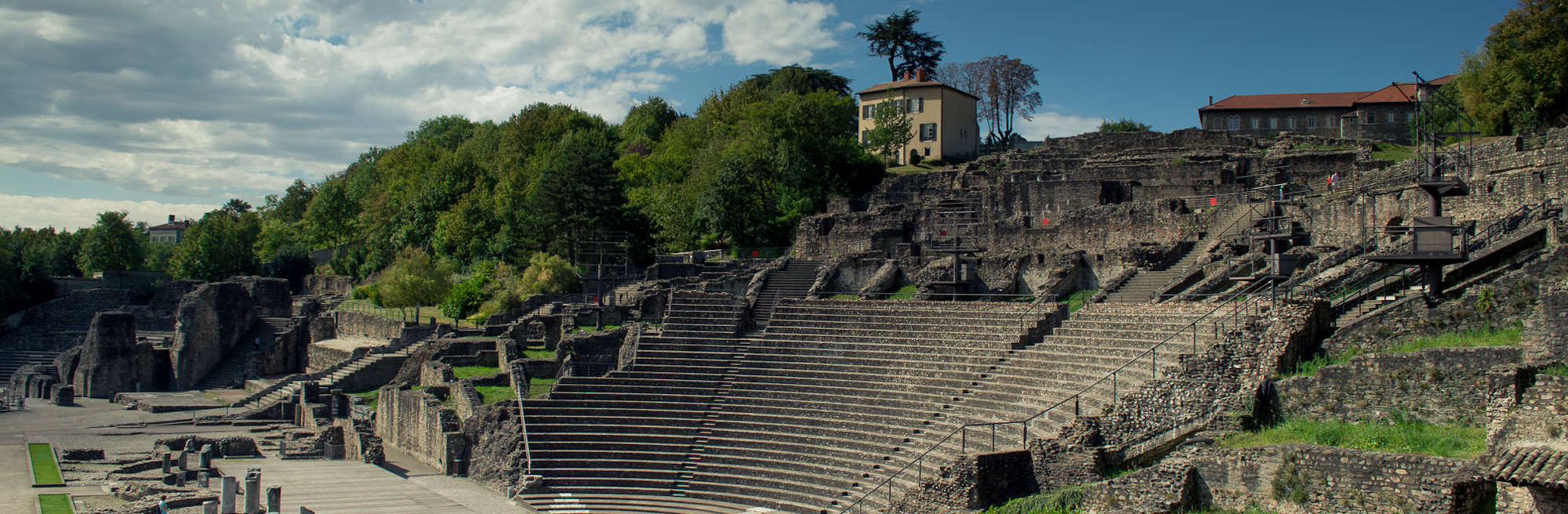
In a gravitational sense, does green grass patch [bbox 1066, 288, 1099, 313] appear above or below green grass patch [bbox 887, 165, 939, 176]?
below

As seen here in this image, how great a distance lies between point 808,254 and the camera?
40.6 meters

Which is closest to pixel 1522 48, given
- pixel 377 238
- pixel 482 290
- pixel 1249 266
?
pixel 1249 266

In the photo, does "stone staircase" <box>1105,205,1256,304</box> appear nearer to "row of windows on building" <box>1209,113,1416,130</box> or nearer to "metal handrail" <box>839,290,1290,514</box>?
"metal handrail" <box>839,290,1290,514</box>

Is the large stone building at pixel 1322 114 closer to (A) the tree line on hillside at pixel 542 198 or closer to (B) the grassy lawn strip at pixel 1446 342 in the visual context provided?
(A) the tree line on hillside at pixel 542 198

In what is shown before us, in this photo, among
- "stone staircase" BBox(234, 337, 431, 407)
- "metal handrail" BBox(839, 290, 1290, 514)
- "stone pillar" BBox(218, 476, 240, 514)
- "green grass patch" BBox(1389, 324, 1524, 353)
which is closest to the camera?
"green grass patch" BBox(1389, 324, 1524, 353)

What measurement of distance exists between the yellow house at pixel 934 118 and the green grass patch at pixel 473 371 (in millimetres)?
28547

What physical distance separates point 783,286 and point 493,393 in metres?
10.2

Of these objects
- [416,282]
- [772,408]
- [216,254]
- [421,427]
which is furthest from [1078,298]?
[216,254]

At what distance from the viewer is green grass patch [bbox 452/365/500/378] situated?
31.8 m

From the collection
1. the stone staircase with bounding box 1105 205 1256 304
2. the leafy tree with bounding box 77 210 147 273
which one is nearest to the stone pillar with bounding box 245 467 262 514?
the stone staircase with bounding box 1105 205 1256 304

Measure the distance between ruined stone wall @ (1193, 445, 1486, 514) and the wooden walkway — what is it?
44.9ft

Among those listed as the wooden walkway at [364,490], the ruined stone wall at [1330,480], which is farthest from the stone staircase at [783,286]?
the ruined stone wall at [1330,480]

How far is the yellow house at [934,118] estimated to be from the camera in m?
55.7

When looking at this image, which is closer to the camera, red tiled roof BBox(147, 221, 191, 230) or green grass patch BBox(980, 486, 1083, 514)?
green grass patch BBox(980, 486, 1083, 514)
